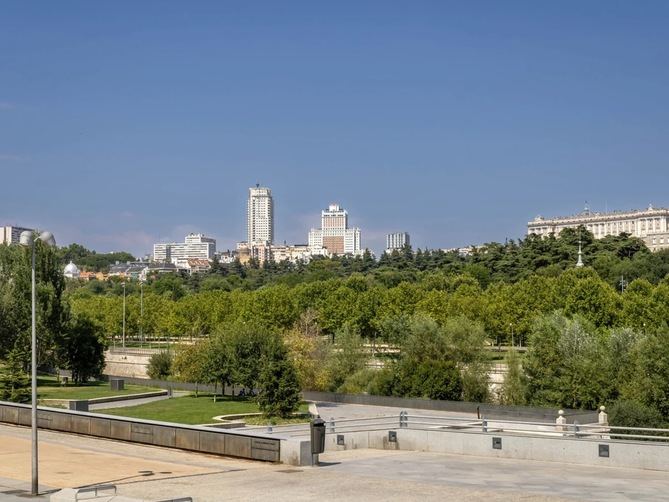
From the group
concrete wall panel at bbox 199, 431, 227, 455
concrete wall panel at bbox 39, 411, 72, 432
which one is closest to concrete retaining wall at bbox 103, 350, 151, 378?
concrete wall panel at bbox 39, 411, 72, 432

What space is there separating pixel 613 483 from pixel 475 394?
132ft

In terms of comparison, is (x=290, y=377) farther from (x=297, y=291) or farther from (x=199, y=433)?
(x=297, y=291)

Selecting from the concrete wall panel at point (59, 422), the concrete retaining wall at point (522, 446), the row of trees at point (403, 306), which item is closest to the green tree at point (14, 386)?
the concrete wall panel at point (59, 422)

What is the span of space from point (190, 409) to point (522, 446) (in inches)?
1305

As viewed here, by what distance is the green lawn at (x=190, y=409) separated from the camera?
5172 cm

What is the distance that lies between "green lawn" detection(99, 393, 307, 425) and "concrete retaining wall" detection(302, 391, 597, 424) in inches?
156

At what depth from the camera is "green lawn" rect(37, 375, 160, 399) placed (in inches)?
2510

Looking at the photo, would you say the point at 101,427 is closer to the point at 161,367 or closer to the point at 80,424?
the point at 80,424

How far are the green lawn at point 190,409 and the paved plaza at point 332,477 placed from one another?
24115 millimetres

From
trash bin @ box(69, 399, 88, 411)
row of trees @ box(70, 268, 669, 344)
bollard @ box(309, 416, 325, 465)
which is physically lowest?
trash bin @ box(69, 399, 88, 411)

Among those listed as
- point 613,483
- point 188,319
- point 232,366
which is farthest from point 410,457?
point 188,319

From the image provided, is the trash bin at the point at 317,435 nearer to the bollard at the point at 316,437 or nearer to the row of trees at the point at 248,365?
the bollard at the point at 316,437

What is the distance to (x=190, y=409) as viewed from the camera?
56000 millimetres

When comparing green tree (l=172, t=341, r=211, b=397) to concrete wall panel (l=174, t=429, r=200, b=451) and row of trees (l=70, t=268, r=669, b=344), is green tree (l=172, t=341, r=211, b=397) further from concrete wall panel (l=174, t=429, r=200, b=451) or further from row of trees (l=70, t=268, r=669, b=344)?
concrete wall panel (l=174, t=429, r=200, b=451)
